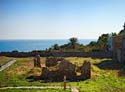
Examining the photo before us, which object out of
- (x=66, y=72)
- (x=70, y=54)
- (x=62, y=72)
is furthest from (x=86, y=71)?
(x=70, y=54)

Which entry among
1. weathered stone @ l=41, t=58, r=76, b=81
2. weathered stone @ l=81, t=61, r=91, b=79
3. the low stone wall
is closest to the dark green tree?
the low stone wall

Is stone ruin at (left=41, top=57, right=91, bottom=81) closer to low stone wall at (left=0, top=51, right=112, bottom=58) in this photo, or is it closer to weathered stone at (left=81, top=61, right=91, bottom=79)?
weathered stone at (left=81, top=61, right=91, bottom=79)

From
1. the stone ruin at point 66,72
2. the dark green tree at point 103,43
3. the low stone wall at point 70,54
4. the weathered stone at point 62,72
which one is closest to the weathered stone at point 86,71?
the stone ruin at point 66,72

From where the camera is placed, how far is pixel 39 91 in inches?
1070

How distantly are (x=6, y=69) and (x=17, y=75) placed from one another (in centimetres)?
624

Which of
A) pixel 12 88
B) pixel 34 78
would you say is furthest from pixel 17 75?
pixel 12 88

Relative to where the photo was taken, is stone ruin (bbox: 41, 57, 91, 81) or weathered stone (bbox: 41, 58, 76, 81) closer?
stone ruin (bbox: 41, 57, 91, 81)

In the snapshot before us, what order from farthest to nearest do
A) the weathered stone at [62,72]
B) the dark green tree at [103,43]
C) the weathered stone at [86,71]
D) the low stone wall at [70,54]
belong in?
the dark green tree at [103,43] → the low stone wall at [70,54] → the weathered stone at [62,72] → the weathered stone at [86,71]

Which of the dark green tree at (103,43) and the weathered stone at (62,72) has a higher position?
the dark green tree at (103,43)

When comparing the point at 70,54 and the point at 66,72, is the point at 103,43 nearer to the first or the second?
the point at 70,54

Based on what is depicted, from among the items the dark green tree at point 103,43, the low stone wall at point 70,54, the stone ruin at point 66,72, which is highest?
the dark green tree at point 103,43

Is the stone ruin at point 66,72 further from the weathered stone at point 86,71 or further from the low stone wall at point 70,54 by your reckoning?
the low stone wall at point 70,54

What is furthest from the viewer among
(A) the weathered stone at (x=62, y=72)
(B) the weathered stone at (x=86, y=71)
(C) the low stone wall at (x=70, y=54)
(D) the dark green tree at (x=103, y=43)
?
(D) the dark green tree at (x=103, y=43)

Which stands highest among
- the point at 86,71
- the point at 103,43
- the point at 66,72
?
the point at 103,43
